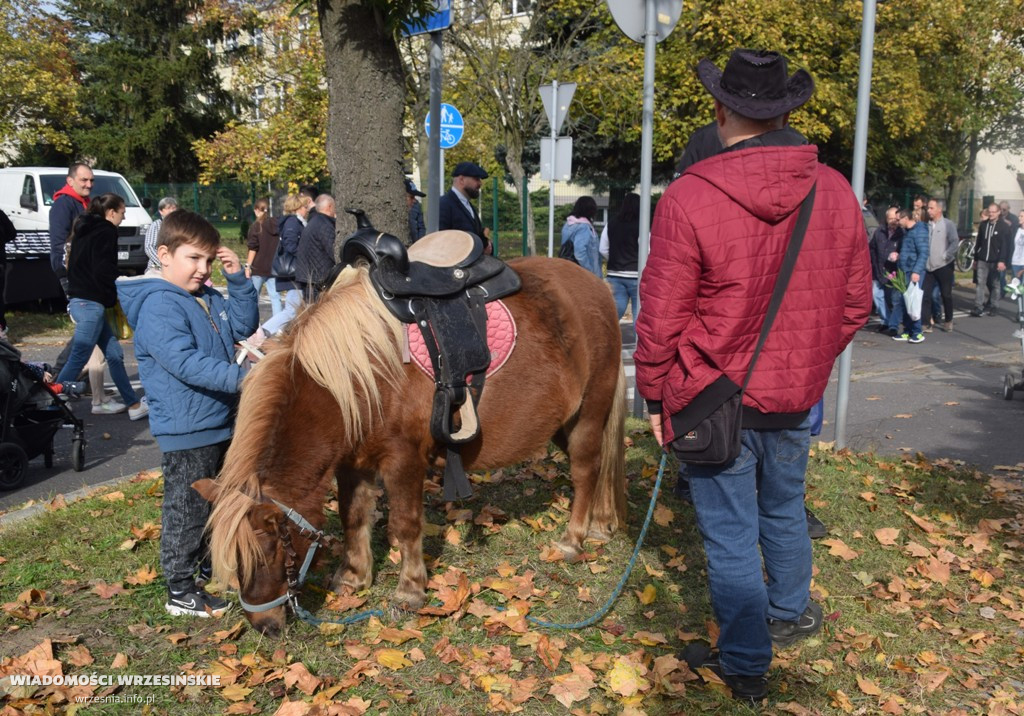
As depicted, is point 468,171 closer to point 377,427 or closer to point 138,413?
point 138,413

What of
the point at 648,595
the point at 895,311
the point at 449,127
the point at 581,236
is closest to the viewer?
the point at 648,595

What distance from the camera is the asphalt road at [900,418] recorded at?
673 cm

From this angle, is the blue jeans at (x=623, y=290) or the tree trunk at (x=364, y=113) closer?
the tree trunk at (x=364, y=113)

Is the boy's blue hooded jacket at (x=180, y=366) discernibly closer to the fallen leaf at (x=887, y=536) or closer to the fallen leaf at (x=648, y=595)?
the fallen leaf at (x=648, y=595)

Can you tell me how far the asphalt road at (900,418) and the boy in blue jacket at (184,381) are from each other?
101 inches

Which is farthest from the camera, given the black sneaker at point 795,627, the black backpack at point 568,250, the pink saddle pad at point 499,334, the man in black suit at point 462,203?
the black backpack at point 568,250

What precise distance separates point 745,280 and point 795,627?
1570 mm

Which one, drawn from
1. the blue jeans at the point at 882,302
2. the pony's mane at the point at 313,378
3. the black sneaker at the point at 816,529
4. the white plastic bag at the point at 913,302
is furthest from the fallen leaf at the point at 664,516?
the blue jeans at the point at 882,302

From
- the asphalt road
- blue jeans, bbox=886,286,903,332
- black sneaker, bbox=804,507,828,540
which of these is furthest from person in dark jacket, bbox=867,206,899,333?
black sneaker, bbox=804,507,828,540

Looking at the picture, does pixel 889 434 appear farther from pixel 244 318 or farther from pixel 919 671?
pixel 244 318

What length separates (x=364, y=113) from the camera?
18.0 ft

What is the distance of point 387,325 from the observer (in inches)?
151

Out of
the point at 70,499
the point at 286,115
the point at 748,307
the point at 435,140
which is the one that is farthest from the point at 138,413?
the point at 286,115

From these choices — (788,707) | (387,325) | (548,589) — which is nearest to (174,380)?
(387,325)
